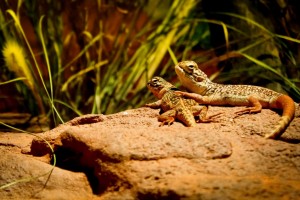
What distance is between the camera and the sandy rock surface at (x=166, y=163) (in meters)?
1.94

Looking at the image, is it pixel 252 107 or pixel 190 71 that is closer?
pixel 252 107

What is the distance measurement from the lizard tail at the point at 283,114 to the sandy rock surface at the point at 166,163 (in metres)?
0.04

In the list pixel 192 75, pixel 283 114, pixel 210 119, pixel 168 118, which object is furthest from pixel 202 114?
pixel 192 75

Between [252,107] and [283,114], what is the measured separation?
0.30 meters

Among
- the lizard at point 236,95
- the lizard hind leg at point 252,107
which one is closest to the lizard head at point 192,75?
the lizard at point 236,95

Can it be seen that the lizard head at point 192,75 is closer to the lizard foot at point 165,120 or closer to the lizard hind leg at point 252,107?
the lizard hind leg at point 252,107

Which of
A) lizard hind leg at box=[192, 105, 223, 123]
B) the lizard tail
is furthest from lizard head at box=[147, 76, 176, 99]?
the lizard tail

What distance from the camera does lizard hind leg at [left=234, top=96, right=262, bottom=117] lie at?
288cm

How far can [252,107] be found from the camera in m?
2.95

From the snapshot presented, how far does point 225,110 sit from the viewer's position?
3055 mm

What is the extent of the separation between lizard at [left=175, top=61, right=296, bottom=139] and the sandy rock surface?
89 millimetres

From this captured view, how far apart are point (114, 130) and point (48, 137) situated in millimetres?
613

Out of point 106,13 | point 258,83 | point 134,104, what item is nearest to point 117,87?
point 134,104

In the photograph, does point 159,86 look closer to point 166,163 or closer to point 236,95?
point 236,95
